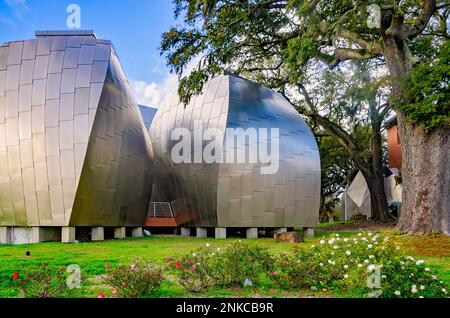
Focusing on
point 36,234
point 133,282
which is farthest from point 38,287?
point 36,234

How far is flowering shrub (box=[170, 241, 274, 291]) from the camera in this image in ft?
24.6

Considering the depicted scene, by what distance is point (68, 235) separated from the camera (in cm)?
1688

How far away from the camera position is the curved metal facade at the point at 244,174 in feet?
62.8

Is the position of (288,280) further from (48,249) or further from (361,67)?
(361,67)

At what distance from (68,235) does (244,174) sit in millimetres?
7370

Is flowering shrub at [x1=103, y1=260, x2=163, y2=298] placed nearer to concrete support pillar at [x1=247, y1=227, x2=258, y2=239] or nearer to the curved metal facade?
the curved metal facade

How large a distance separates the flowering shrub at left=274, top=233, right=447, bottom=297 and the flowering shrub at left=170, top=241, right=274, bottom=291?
15.9 inches

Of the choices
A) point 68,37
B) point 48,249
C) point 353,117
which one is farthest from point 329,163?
point 48,249

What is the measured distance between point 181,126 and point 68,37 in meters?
6.27

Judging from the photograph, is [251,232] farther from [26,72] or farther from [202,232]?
[26,72]

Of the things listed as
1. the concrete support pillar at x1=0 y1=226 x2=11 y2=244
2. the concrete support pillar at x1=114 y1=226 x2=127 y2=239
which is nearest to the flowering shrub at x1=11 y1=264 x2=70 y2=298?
the concrete support pillar at x1=0 y1=226 x2=11 y2=244

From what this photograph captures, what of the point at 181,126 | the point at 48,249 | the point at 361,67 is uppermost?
the point at 361,67
